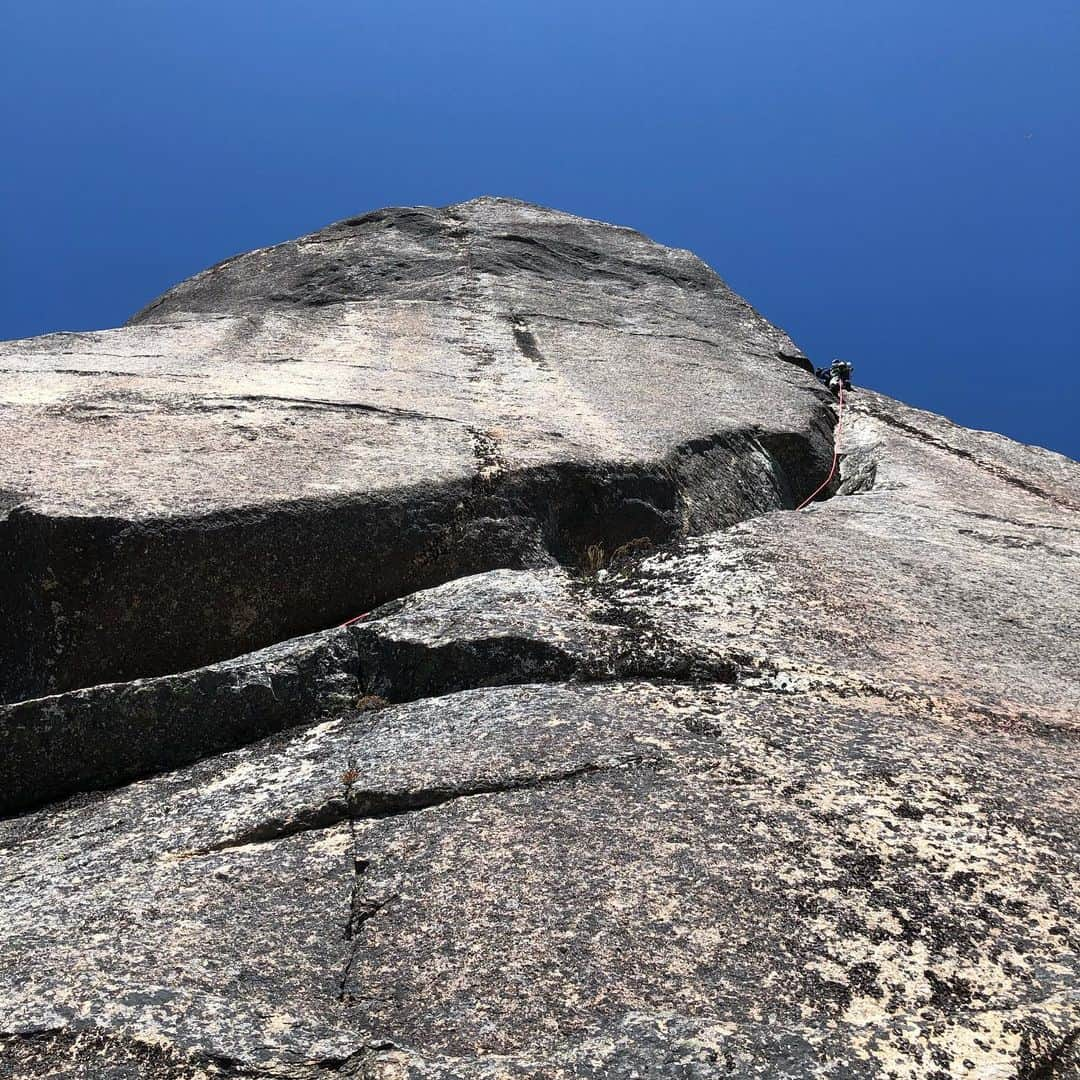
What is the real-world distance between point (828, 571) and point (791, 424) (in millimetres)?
1807

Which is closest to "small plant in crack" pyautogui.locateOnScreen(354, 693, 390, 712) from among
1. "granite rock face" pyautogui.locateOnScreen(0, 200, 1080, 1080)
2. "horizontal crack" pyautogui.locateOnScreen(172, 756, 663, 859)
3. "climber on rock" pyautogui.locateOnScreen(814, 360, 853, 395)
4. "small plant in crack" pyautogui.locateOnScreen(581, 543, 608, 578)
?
"granite rock face" pyautogui.locateOnScreen(0, 200, 1080, 1080)

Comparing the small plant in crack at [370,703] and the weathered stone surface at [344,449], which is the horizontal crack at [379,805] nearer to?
the small plant in crack at [370,703]

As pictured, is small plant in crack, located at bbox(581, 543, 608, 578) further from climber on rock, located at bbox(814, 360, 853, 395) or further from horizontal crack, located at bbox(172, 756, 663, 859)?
climber on rock, located at bbox(814, 360, 853, 395)

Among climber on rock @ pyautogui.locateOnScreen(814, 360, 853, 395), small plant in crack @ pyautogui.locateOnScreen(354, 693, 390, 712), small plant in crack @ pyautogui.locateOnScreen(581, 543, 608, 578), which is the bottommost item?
small plant in crack @ pyautogui.locateOnScreen(354, 693, 390, 712)

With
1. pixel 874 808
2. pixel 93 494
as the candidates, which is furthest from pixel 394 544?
pixel 874 808

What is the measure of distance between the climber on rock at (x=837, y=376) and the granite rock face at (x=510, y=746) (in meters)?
1.85

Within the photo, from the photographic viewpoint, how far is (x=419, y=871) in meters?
1.96

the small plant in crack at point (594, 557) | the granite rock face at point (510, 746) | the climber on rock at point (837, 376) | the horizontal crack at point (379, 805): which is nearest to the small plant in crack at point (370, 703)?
the granite rock face at point (510, 746)

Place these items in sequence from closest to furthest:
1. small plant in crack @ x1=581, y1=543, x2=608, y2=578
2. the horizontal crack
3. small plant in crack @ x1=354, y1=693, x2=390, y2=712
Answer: the horizontal crack → small plant in crack @ x1=354, y1=693, x2=390, y2=712 → small plant in crack @ x1=581, y1=543, x2=608, y2=578

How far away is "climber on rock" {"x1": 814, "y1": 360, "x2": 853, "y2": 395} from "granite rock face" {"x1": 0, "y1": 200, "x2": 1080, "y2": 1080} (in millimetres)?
1852

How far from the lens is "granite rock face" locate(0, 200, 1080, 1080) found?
5.47ft

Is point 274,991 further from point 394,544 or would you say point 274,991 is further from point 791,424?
point 791,424

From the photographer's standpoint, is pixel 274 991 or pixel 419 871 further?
pixel 419 871

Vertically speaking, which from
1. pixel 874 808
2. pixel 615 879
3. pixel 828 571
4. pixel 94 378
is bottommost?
pixel 615 879
